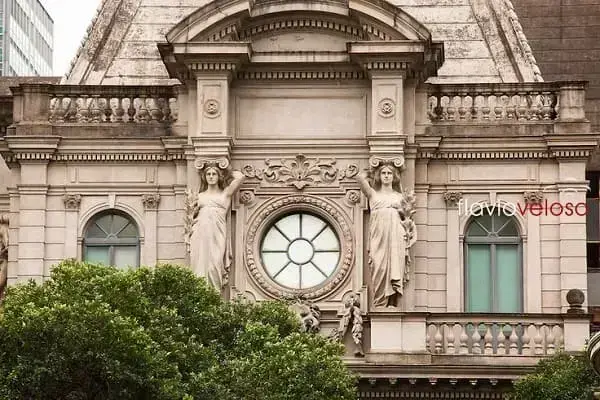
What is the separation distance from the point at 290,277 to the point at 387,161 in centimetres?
321

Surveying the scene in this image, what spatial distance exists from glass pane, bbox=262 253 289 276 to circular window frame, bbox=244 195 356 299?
17cm

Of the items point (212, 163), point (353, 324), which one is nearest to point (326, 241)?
point (353, 324)

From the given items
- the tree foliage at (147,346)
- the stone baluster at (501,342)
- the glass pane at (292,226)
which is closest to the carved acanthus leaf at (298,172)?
the glass pane at (292,226)

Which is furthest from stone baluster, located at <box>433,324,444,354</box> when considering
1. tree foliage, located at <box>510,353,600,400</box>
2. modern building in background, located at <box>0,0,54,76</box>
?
modern building in background, located at <box>0,0,54,76</box>

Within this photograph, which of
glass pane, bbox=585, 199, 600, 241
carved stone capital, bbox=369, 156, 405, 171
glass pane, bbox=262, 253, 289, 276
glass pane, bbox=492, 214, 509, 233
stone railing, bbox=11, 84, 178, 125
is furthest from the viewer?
glass pane, bbox=585, 199, 600, 241

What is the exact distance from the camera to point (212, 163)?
4606 centimetres

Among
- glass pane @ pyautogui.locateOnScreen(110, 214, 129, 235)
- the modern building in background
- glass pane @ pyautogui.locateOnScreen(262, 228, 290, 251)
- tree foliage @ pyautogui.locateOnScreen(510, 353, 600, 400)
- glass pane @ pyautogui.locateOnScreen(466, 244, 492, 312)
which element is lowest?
tree foliage @ pyautogui.locateOnScreen(510, 353, 600, 400)

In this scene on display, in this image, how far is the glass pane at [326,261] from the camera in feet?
153

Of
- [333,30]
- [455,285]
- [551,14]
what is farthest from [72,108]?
[551,14]

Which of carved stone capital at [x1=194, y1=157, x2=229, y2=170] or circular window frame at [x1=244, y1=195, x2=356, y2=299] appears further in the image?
circular window frame at [x1=244, y1=195, x2=356, y2=299]

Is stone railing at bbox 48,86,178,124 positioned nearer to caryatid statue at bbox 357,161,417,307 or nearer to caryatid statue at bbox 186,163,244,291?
caryatid statue at bbox 186,163,244,291

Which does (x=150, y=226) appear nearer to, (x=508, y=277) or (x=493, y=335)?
(x=508, y=277)

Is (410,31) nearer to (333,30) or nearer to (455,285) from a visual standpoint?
(333,30)

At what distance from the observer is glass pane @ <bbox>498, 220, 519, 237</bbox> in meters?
46.9
